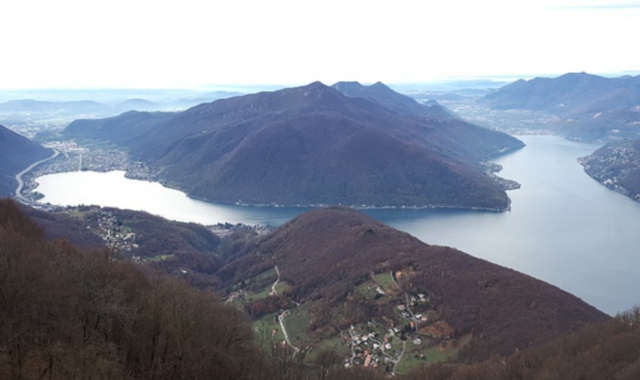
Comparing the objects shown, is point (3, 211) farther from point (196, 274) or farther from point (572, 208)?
point (572, 208)

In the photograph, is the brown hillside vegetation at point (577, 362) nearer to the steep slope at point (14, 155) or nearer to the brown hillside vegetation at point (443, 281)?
the brown hillside vegetation at point (443, 281)

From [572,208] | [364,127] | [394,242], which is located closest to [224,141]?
[364,127]

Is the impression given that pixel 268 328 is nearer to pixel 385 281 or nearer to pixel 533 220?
pixel 385 281

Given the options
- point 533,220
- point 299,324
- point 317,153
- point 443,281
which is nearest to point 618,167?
point 533,220

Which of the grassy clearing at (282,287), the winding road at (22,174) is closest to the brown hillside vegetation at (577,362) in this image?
the grassy clearing at (282,287)

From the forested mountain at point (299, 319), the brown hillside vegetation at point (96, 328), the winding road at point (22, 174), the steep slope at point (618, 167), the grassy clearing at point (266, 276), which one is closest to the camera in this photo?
the brown hillside vegetation at point (96, 328)

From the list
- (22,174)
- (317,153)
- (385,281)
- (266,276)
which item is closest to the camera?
(385,281)
